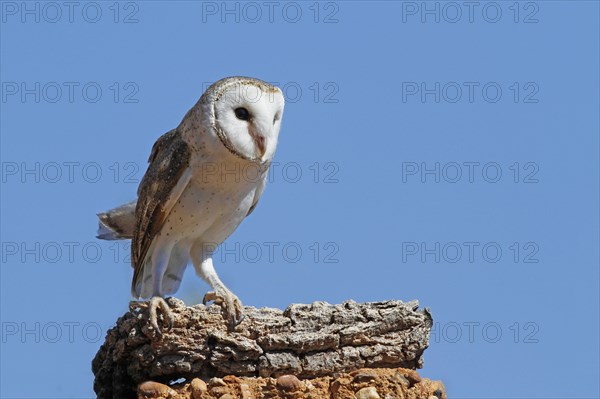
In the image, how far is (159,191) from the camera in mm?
10805

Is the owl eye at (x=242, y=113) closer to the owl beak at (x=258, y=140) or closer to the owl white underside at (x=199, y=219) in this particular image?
the owl beak at (x=258, y=140)

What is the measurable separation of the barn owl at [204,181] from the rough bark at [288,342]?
0.90m

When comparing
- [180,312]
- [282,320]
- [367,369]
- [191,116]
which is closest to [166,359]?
[180,312]

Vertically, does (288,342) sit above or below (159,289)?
below

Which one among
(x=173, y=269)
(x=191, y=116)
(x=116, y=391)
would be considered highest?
(x=191, y=116)

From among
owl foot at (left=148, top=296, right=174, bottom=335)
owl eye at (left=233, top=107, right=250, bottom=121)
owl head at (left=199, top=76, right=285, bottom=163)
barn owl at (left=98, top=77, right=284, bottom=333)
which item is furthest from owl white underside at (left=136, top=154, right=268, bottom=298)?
owl foot at (left=148, top=296, right=174, bottom=335)

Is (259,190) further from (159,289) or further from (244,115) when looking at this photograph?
(159,289)

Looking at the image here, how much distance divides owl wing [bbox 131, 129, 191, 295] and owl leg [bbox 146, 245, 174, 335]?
0.57 feet

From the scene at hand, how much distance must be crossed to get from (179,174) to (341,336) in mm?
2328

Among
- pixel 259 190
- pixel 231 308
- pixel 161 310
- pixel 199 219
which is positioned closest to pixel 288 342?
pixel 231 308

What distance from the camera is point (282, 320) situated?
31.1 feet

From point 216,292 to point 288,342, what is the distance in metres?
1.06

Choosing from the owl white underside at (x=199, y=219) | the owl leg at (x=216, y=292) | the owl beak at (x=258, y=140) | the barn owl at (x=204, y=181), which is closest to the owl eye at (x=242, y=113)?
the barn owl at (x=204, y=181)

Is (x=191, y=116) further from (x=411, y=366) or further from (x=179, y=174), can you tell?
(x=411, y=366)
